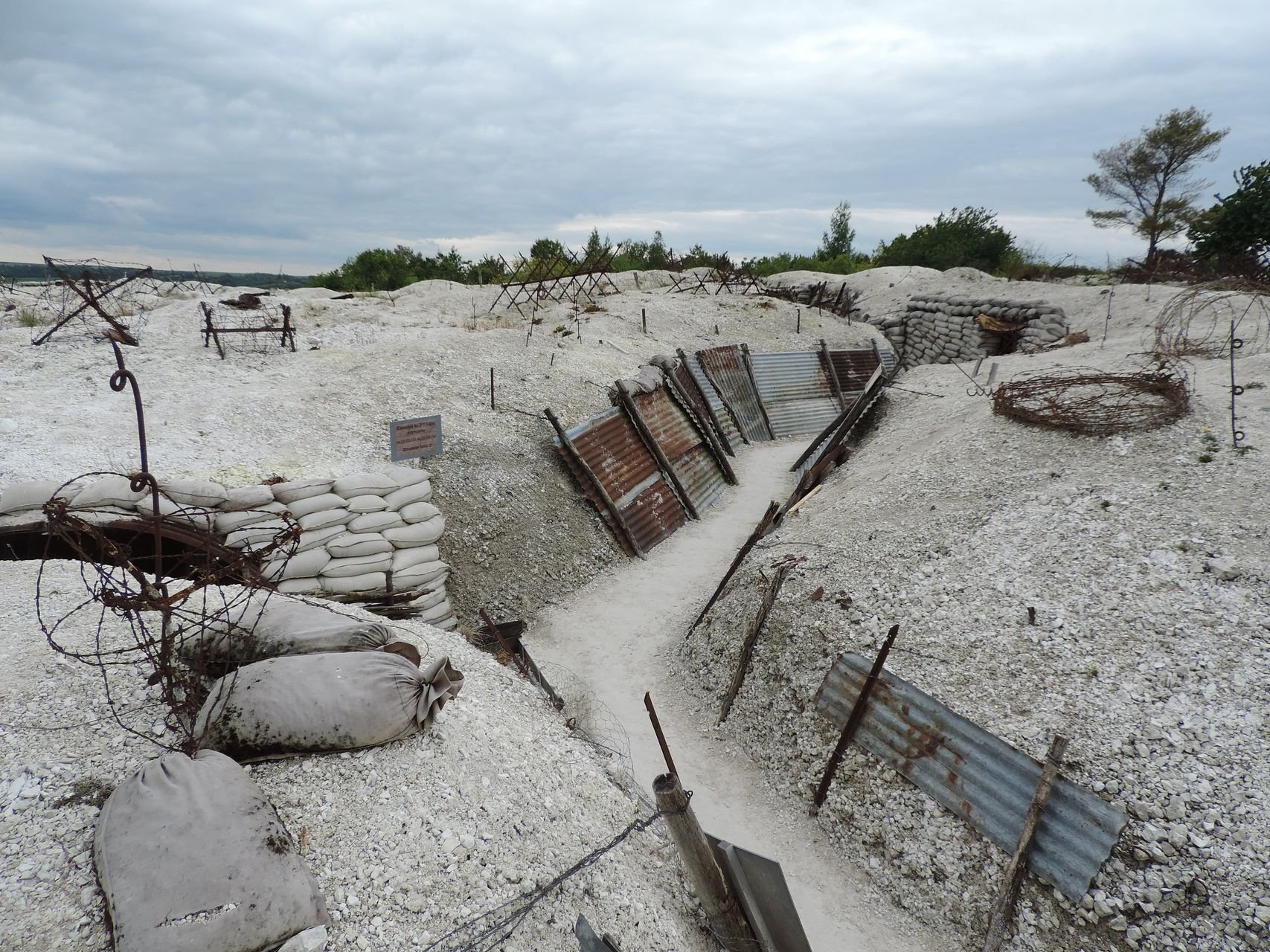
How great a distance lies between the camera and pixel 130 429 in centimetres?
842

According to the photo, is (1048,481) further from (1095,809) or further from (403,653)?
(403,653)

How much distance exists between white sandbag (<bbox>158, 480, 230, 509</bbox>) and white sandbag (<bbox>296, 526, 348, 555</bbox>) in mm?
914

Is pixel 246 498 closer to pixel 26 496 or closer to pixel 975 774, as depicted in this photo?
pixel 26 496

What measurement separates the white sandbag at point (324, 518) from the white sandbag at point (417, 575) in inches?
35.7

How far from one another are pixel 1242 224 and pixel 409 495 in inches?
1155

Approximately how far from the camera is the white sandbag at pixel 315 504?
6969 millimetres

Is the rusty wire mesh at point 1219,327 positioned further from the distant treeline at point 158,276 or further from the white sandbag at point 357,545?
the distant treeline at point 158,276

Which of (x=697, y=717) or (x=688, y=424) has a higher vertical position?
(x=688, y=424)

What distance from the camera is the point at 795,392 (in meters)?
18.2

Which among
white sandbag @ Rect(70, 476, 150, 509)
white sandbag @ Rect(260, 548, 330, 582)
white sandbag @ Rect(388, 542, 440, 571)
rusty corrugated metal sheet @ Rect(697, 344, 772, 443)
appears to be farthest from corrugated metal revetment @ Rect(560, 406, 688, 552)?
white sandbag @ Rect(70, 476, 150, 509)

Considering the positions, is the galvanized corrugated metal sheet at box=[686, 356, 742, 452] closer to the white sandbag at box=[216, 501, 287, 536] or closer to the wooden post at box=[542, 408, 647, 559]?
the wooden post at box=[542, 408, 647, 559]

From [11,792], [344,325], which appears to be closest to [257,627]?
[11,792]

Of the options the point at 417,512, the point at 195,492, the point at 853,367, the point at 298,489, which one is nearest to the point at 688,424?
the point at 417,512

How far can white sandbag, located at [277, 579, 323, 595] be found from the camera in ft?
22.1
